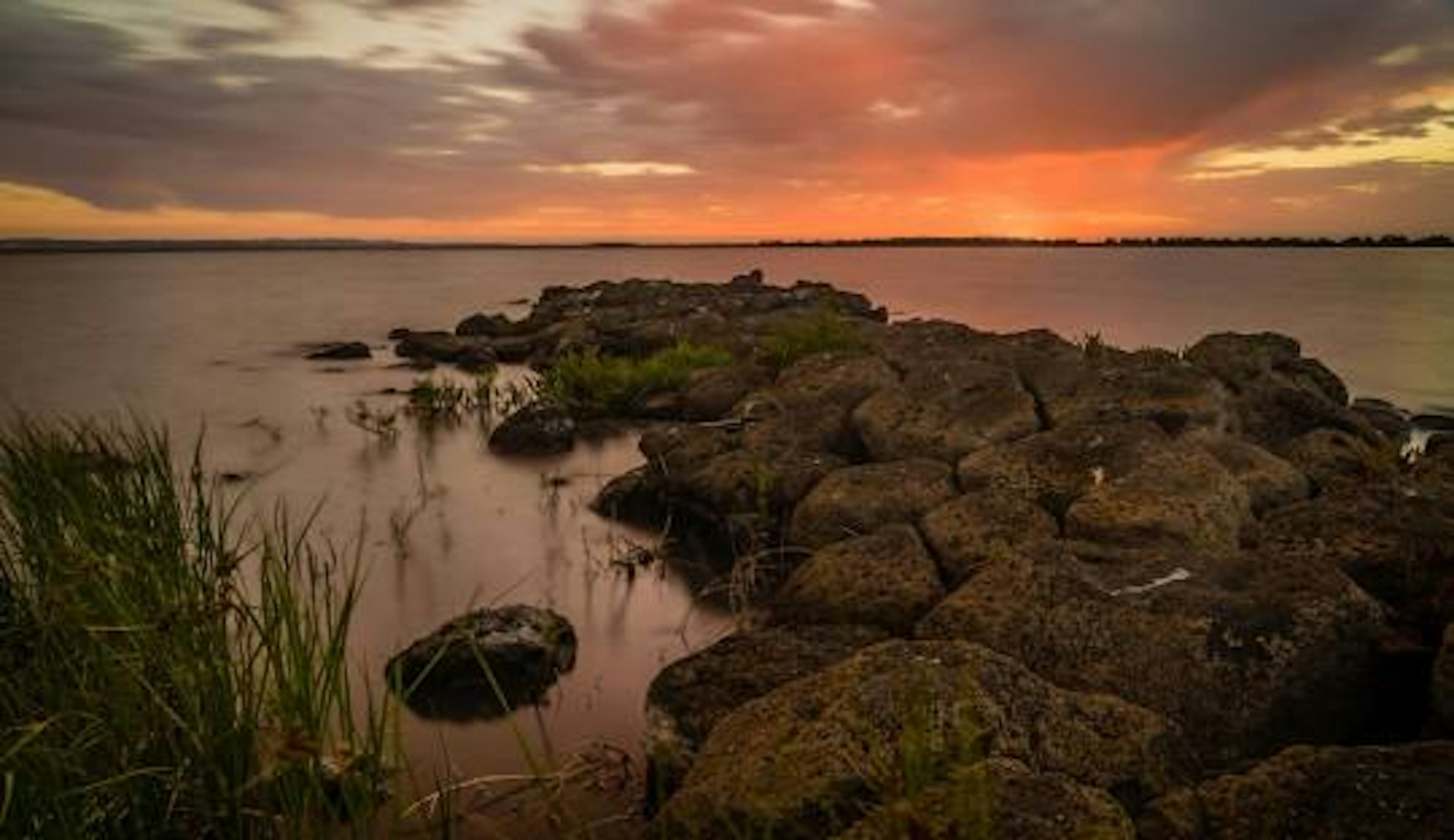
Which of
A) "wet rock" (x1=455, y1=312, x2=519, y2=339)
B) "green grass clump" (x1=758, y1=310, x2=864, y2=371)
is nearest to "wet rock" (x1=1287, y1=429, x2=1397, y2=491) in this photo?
"green grass clump" (x1=758, y1=310, x2=864, y2=371)

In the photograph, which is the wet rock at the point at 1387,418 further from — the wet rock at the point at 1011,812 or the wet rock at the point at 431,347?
the wet rock at the point at 431,347

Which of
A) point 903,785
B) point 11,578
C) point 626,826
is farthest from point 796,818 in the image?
point 11,578

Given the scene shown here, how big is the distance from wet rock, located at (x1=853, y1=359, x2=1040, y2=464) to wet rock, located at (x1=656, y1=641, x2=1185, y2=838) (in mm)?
4965

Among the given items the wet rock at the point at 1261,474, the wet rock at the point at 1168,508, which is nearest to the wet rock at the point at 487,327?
the wet rock at the point at 1261,474

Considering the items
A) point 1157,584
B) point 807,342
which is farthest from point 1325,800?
point 807,342

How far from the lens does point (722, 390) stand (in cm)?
1312

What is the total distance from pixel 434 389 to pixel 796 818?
44.1 feet

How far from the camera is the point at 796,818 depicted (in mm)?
3100

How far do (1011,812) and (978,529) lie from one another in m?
3.62

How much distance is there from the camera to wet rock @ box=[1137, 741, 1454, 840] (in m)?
2.86

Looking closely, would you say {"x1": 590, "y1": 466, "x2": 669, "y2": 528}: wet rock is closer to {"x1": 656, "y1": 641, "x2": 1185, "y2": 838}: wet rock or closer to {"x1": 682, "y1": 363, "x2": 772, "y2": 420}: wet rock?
{"x1": 682, "y1": 363, "x2": 772, "y2": 420}: wet rock

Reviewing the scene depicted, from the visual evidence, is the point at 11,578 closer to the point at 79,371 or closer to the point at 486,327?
the point at 79,371

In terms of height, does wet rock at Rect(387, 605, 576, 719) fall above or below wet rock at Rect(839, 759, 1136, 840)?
below

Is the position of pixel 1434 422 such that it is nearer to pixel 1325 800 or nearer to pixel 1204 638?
pixel 1204 638
